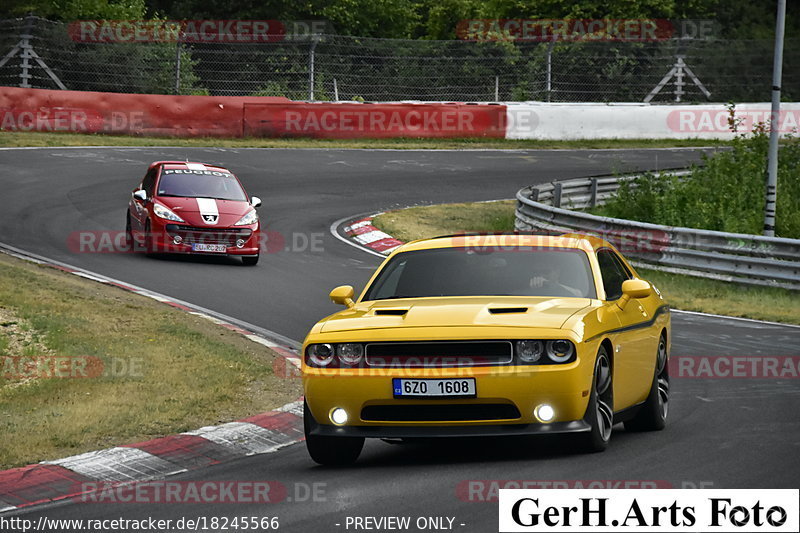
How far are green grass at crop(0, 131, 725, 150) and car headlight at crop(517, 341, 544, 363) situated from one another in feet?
92.8

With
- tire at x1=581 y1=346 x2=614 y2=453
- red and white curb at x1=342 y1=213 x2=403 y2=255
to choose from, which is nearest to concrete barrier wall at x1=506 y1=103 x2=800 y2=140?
red and white curb at x1=342 y1=213 x2=403 y2=255

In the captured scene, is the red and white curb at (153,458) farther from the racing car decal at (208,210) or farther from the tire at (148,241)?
the tire at (148,241)

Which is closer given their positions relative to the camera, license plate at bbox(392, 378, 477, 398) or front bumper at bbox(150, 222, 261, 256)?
license plate at bbox(392, 378, 477, 398)

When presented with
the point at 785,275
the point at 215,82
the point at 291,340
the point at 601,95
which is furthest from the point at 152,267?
the point at 601,95

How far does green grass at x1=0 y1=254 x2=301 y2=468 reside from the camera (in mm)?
9977

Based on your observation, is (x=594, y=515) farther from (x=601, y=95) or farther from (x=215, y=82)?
(x=601, y=95)

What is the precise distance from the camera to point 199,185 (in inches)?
878

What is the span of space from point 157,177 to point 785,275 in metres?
9.99

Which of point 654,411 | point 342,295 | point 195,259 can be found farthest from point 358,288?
point 654,411

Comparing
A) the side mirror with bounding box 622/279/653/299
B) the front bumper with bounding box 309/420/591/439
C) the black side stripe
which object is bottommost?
the front bumper with bounding box 309/420/591/439

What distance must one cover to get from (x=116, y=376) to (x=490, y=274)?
4.26 m

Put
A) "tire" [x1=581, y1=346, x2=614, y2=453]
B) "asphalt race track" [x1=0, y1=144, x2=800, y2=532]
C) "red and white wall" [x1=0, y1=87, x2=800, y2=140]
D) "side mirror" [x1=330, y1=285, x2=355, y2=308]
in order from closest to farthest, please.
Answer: "asphalt race track" [x1=0, y1=144, x2=800, y2=532]
"tire" [x1=581, y1=346, x2=614, y2=453]
"side mirror" [x1=330, y1=285, x2=355, y2=308]
"red and white wall" [x1=0, y1=87, x2=800, y2=140]

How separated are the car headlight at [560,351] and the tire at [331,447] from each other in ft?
4.56

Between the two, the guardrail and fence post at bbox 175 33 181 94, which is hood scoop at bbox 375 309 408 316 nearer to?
the guardrail
